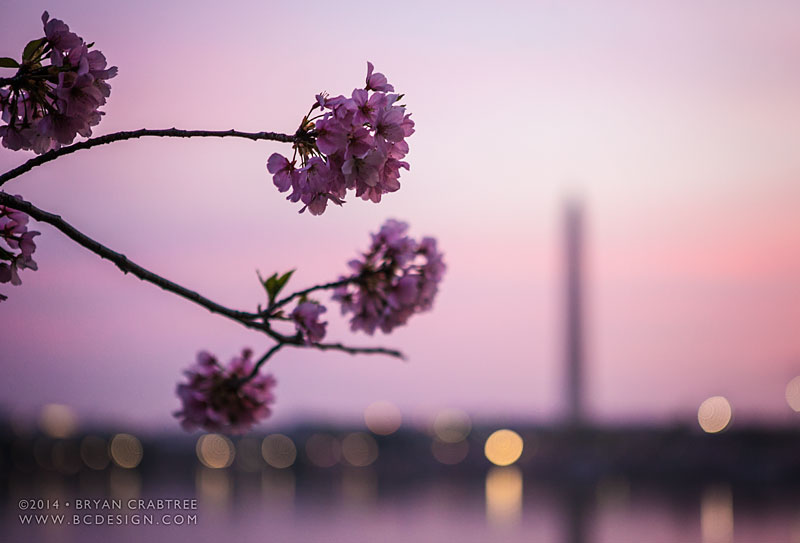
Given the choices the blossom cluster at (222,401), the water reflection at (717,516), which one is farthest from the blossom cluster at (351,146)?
the water reflection at (717,516)

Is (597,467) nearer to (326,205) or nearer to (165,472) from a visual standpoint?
(165,472)

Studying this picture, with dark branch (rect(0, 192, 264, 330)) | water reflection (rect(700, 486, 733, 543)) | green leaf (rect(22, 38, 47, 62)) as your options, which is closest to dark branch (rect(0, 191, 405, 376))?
dark branch (rect(0, 192, 264, 330))

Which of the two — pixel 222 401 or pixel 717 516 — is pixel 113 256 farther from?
pixel 717 516

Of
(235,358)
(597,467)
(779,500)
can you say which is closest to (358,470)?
(597,467)

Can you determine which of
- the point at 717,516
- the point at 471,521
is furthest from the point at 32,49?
the point at 717,516

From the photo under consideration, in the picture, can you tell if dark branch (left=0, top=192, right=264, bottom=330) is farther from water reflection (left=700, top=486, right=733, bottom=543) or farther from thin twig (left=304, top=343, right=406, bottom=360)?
water reflection (left=700, top=486, right=733, bottom=543)

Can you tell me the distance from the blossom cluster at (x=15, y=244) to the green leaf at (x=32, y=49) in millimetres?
288

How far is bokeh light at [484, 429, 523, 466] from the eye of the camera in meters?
105

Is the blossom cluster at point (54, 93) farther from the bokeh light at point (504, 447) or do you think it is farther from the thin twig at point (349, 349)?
the bokeh light at point (504, 447)

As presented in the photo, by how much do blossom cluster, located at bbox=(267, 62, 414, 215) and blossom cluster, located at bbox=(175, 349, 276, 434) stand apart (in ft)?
3.37

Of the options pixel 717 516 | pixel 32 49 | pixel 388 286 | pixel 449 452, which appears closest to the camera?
pixel 32 49

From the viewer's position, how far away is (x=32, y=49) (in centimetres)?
150

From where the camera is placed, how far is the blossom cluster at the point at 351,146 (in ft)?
5.10

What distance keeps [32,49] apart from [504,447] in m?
109
